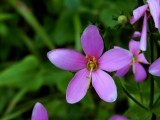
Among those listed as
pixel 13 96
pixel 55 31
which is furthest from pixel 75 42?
pixel 13 96

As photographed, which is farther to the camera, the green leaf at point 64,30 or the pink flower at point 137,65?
the green leaf at point 64,30

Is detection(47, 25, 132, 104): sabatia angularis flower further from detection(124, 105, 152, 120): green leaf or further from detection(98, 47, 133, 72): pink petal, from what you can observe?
detection(124, 105, 152, 120): green leaf

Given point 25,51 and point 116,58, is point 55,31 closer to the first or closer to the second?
point 25,51

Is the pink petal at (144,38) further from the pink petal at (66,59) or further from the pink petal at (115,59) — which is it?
the pink petal at (66,59)

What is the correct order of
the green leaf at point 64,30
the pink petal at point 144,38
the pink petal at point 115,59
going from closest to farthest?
the pink petal at point 144,38
the pink petal at point 115,59
the green leaf at point 64,30

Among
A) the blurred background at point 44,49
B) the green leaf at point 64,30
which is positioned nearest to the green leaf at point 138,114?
the blurred background at point 44,49

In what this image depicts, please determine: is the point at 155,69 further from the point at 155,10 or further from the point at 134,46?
the point at 134,46
